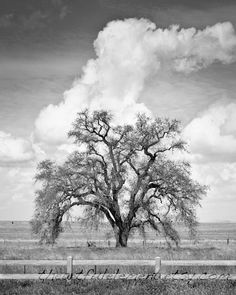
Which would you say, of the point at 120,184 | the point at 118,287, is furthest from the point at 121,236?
the point at 118,287

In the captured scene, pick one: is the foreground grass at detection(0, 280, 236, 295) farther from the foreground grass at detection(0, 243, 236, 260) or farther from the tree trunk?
the tree trunk

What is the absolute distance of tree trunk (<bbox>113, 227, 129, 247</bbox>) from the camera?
33938mm

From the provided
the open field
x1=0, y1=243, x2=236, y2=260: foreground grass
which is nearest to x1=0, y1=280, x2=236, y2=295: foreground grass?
the open field

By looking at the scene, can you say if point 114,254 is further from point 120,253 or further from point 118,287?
point 118,287

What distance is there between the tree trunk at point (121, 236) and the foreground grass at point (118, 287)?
19.8 metres

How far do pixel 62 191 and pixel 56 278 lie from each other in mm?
18820

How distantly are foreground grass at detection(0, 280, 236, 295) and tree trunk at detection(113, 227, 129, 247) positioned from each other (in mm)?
19754

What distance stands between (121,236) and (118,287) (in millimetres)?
20647

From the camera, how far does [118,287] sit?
13617 millimetres

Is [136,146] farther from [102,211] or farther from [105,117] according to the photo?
[102,211]

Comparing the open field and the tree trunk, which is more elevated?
the tree trunk

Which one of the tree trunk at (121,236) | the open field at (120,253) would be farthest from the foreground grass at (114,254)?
the tree trunk at (121,236)

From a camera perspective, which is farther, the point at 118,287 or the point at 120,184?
the point at 120,184

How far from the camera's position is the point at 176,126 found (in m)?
34.0
